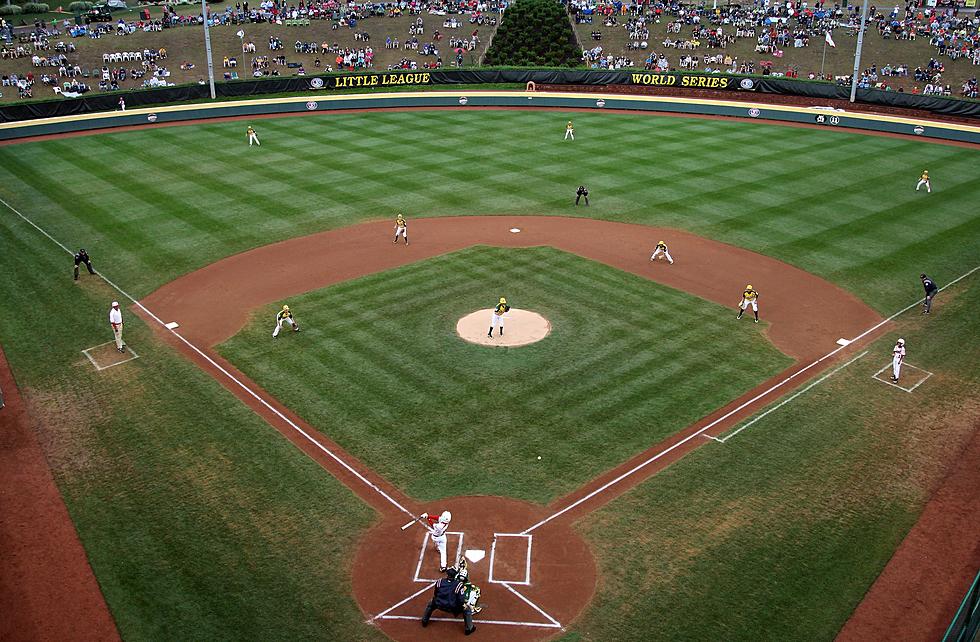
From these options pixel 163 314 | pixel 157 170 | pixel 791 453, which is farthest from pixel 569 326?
pixel 157 170

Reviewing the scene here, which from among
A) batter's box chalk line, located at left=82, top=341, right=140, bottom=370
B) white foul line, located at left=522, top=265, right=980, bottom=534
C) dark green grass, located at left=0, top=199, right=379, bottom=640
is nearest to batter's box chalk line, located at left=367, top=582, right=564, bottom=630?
dark green grass, located at left=0, top=199, right=379, bottom=640

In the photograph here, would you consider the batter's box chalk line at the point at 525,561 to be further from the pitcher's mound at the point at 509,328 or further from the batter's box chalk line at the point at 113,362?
the batter's box chalk line at the point at 113,362

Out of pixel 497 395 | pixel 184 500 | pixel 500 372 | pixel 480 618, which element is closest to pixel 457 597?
pixel 480 618

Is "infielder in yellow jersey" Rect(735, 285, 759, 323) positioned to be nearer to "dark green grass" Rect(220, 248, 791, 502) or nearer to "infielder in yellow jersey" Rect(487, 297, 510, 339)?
"dark green grass" Rect(220, 248, 791, 502)

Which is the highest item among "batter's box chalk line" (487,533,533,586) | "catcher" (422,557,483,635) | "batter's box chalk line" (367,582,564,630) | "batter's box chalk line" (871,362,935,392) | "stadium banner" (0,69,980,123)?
"stadium banner" (0,69,980,123)

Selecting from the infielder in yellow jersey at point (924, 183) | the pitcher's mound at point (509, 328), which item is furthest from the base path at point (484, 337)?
the infielder in yellow jersey at point (924, 183)

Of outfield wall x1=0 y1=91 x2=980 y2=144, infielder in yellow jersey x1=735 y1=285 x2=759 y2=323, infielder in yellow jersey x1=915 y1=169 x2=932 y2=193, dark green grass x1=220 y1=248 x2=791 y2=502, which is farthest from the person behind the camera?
outfield wall x1=0 y1=91 x2=980 y2=144

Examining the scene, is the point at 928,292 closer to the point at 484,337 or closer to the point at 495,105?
the point at 484,337
